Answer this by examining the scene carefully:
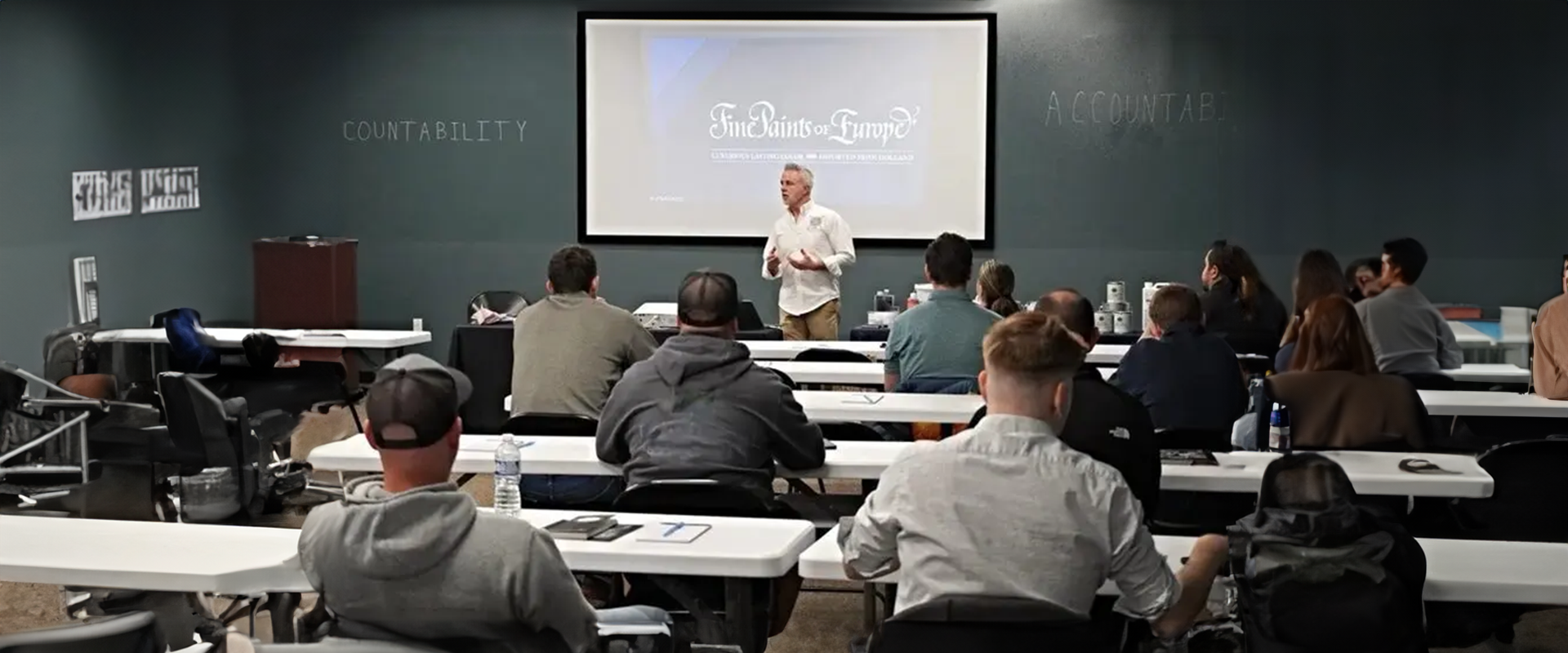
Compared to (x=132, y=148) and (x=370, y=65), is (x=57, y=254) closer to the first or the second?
(x=132, y=148)

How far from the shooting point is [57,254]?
31.6 feet

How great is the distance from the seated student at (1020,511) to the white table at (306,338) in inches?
232

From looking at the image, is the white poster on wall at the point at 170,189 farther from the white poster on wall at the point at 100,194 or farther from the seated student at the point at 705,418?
the seated student at the point at 705,418

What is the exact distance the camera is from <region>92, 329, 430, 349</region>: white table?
8.73 metres

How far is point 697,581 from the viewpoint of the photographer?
407cm

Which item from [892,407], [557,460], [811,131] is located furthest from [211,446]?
[811,131]

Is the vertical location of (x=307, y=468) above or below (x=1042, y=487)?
below

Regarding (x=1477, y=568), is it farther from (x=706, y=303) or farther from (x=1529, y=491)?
(x=706, y=303)

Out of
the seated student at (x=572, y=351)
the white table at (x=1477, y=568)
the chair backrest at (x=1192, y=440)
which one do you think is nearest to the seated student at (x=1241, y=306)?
the chair backrest at (x=1192, y=440)

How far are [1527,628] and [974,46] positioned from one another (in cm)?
631

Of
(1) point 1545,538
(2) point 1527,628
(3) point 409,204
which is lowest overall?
(2) point 1527,628

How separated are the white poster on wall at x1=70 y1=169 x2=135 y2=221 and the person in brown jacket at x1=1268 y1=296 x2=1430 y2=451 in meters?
7.09

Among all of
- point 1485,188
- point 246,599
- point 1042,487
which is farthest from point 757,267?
point 1042,487

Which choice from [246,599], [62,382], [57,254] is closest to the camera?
[246,599]
